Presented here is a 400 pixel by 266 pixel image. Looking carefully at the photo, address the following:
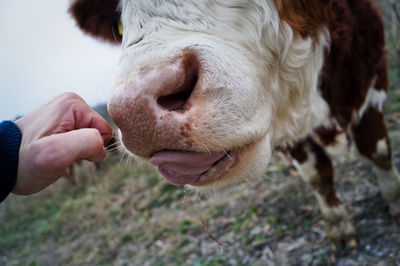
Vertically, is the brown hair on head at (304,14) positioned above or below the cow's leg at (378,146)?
above

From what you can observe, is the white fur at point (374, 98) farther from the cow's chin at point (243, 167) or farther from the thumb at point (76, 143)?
Answer: the thumb at point (76, 143)

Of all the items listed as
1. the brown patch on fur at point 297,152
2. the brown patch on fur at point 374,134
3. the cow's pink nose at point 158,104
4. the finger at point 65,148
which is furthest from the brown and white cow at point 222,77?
the brown patch on fur at point 374,134

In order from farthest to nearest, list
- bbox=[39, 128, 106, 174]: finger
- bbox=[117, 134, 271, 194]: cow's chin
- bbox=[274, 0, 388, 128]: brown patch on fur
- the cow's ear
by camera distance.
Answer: the cow's ear < bbox=[274, 0, 388, 128]: brown patch on fur < bbox=[117, 134, 271, 194]: cow's chin < bbox=[39, 128, 106, 174]: finger

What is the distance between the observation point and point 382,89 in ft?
9.20

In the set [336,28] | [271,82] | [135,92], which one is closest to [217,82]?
[135,92]

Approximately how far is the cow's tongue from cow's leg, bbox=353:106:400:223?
1.98 meters

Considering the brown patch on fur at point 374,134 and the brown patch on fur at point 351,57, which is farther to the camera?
the brown patch on fur at point 374,134

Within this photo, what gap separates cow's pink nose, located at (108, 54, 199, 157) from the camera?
104cm

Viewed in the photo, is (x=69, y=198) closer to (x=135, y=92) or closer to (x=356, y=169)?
(x=356, y=169)

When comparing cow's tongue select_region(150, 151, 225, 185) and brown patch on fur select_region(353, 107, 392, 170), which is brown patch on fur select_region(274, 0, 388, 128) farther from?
cow's tongue select_region(150, 151, 225, 185)

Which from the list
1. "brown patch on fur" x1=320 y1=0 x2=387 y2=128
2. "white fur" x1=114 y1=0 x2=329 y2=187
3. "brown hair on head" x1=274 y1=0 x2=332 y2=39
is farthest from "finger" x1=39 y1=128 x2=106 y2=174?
"brown patch on fur" x1=320 y1=0 x2=387 y2=128

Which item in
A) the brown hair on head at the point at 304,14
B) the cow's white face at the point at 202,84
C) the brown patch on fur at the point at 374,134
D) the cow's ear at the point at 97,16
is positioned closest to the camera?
the cow's white face at the point at 202,84

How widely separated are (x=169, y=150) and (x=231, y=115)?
27 centimetres

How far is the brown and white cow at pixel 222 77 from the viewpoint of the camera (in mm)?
1084
